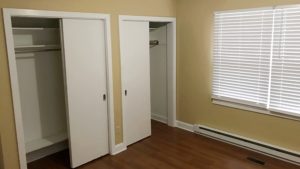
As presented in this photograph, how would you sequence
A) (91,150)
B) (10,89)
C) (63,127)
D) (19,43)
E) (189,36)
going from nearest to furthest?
1. (10,89)
2. (19,43)
3. (91,150)
4. (63,127)
5. (189,36)

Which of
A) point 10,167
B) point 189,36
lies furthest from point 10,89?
point 189,36

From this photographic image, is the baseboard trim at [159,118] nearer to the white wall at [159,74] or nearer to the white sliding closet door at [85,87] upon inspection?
the white wall at [159,74]

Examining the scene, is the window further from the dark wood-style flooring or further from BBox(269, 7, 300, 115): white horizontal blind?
the dark wood-style flooring

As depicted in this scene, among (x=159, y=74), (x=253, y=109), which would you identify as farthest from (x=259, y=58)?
(x=159, y=74)

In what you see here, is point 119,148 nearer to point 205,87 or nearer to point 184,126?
point 184,126

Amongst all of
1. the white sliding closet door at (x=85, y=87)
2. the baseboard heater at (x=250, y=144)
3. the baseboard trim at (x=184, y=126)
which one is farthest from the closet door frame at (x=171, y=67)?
the white sliding closet door at (x=85, y=87)

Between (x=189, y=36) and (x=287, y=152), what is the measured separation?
2.28 m

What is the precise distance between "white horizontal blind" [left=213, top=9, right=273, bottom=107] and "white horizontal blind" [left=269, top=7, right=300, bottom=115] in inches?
4.0

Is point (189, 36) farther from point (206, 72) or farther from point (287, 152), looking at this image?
point (287, 152)

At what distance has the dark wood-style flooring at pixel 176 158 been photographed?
3.50 meters

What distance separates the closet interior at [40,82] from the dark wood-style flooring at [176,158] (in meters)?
0.33

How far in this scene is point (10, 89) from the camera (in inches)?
108

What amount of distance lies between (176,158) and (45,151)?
1915 millimetres

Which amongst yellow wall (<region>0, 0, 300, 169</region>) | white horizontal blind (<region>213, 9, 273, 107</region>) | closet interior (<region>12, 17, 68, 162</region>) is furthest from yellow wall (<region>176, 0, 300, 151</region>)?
closet interior (<region>12, 17, 68, 162</region>)
